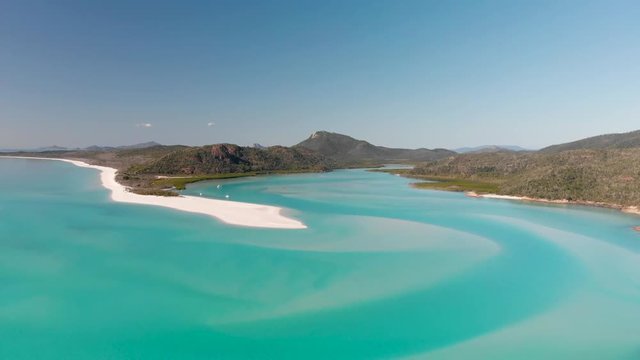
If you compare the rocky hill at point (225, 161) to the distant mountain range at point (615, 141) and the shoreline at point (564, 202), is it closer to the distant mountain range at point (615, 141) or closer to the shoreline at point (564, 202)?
the shoreline at point (564, 202)

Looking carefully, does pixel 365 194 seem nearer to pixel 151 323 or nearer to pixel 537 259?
pixel 537 259

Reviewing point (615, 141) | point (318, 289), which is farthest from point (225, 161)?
point (615, 141)

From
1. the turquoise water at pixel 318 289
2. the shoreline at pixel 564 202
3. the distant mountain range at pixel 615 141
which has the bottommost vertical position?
the turquoise water at pixel 318 289

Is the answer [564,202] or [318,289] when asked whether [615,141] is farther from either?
[318,289]

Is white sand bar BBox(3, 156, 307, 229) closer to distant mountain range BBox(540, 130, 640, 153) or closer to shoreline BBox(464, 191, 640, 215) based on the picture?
shoreline BBox(464, 191, 640, 215)

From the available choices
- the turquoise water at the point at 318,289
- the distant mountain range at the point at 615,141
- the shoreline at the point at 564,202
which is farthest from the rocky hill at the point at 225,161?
the distant mountain range at the point at 615,141

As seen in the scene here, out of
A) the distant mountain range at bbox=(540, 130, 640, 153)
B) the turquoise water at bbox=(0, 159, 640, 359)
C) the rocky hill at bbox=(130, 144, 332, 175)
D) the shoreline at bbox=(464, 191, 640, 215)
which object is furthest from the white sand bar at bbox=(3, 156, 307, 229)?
the distant mountain range at bbox=(540, 130, 640, 153)
